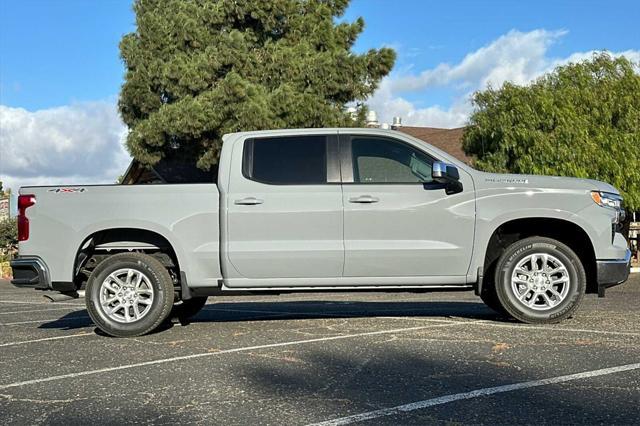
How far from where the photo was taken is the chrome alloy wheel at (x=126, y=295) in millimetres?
6965

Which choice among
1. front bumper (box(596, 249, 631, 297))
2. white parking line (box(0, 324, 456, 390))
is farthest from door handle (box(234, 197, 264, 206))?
front bumper (box(596, 249, 631, 297))

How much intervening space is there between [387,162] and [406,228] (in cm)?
71

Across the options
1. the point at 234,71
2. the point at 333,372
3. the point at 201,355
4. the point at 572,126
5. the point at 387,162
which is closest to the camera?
the point at 333,372

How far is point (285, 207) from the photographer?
22.6 ft

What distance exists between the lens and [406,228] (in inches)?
272

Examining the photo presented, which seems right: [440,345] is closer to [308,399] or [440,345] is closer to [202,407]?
[308,399]

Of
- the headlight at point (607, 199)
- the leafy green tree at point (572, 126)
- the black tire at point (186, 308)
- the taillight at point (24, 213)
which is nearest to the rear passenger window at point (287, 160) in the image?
the black tire at point (186, 308)

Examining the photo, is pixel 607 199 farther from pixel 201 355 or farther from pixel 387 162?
pixel 201 355

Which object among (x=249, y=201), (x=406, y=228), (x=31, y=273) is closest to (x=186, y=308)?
(x=31, y=273)

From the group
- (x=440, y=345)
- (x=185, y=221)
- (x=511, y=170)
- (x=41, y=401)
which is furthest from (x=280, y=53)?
(x=41, y=401)

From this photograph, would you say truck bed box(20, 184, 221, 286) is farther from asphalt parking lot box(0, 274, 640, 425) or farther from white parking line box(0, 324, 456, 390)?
white parking line box(0, 324, 456, 390)

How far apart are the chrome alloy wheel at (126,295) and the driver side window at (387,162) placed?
90.6 inches

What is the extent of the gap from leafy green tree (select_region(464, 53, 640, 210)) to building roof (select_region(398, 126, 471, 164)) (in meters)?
7.81

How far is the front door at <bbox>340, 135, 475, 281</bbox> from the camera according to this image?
6879mm
